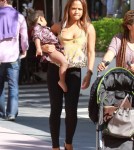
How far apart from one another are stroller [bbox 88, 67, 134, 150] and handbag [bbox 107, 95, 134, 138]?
0.07 metres

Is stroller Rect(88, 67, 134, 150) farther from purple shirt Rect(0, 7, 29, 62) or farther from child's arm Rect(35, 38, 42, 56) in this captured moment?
purple shirt Rect(0, 7, 29, 62)

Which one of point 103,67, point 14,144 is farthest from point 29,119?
point 103,67

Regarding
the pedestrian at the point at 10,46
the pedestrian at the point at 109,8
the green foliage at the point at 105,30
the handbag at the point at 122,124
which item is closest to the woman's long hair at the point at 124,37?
the handbag at the point at 122,124

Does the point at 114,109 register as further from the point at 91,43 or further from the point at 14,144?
the point at 14,144

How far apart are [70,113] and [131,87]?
45.9 inches

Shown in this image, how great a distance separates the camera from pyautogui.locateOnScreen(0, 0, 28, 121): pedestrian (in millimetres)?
10766

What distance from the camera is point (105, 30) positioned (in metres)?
13.8

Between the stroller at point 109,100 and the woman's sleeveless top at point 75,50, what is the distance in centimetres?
91

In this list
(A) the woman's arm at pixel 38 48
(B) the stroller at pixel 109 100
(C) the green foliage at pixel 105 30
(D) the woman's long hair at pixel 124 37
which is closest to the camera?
(B) the stroller at pixel 109 100

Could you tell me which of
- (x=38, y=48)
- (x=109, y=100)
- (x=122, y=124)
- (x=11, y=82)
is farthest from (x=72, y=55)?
(x=11, y=82)

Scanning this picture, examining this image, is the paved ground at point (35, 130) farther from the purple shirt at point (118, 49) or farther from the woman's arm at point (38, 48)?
the purple shirt at point (118, 49)

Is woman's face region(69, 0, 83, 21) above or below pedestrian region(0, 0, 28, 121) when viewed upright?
above

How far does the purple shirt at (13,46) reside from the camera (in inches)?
424

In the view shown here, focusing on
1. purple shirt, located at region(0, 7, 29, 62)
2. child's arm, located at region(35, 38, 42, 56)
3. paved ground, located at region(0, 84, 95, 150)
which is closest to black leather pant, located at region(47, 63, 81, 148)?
child's arm, located at region(35, 38, 42, 56)
